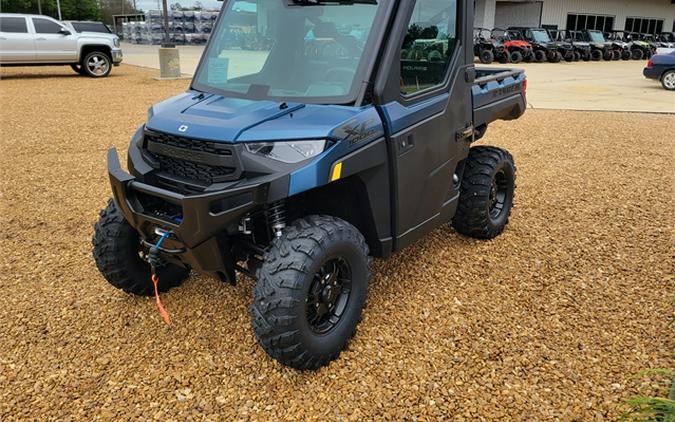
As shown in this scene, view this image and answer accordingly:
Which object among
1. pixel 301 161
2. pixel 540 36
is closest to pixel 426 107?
pixel 301 161

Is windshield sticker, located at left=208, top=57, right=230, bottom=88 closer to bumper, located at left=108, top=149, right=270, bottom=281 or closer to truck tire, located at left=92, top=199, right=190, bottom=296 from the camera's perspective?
Answer: bumper, located at left=108, top=149, right=270, bottom=281

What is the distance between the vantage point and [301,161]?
2562 millimetres

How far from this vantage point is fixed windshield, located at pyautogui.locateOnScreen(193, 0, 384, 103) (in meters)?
2.93

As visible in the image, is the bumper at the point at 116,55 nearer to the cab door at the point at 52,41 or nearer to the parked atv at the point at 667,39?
the cab door at the point at 52,41

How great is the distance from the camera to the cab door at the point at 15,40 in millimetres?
14852

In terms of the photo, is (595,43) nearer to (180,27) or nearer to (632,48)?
(632,48)

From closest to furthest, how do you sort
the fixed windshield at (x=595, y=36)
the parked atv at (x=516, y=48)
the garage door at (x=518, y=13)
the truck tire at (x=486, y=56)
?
the truck tire at (x=486, y=56)
the parked atv at (x=516, y=48)
the fixed windshield at (x=595, y=36)
the garage door at (x=518, y=13)

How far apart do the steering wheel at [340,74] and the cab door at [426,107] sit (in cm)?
15

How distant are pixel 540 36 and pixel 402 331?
24.4 metres

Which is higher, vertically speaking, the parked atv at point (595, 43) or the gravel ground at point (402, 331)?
the parked atv at point (595, 43)

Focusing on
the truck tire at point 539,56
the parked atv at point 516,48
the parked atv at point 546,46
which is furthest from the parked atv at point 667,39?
the parked atv at point 516,48

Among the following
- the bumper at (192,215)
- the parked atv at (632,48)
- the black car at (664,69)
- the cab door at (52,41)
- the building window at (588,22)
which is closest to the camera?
the bumper at (192,215)

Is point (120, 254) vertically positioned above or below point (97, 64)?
below

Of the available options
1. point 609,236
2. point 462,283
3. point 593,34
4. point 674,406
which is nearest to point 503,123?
point 609,236
